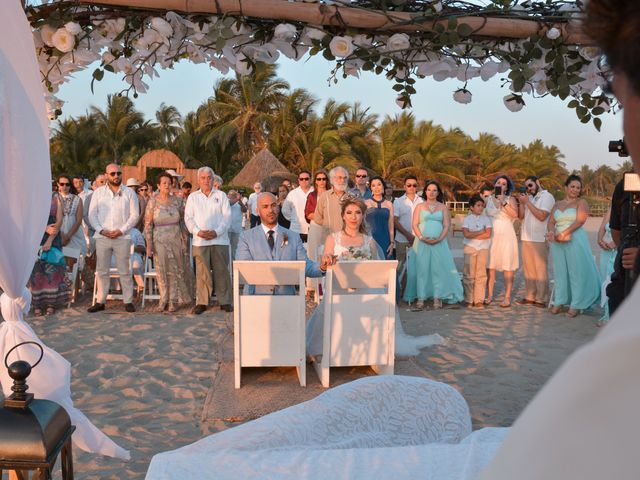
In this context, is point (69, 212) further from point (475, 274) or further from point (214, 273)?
point (475, 274)

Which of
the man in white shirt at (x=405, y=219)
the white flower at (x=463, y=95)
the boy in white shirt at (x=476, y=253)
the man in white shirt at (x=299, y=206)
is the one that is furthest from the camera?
the man in white shirt at (x=299, y=206)

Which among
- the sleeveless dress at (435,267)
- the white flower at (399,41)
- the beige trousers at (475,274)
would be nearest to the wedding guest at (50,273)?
the sleeveless dress at (435,267)

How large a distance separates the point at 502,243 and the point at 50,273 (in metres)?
6.65

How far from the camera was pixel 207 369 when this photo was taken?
630cm

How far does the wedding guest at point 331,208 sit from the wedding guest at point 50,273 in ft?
11.9

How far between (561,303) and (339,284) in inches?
188

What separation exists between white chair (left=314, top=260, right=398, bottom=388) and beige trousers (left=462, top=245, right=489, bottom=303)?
14.3ft

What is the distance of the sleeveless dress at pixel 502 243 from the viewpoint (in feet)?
32.4

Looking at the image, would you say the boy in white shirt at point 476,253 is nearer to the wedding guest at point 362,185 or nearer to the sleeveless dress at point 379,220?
the sleeveless dress at point 379,220

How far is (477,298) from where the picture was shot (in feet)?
32.4

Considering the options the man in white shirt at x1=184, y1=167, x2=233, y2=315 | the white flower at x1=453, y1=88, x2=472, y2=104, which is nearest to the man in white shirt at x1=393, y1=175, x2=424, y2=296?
the man in white shirt at x1=184, y1=167, x2=233, y2=315

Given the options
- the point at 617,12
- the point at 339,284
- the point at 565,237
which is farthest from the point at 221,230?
the point at 617,12

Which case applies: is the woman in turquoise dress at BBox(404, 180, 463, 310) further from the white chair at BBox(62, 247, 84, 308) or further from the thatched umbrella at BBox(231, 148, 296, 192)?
the thatched umbrella at BBox(231, 148, 296, 192)

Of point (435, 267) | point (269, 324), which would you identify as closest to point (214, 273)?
point (435, 267)
